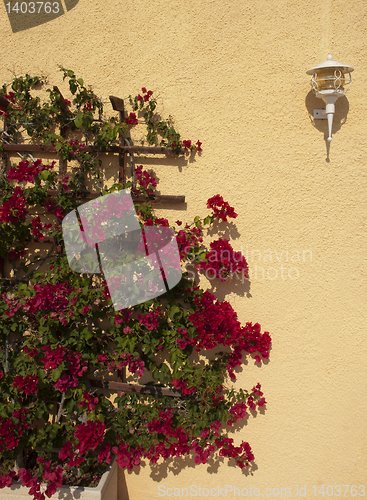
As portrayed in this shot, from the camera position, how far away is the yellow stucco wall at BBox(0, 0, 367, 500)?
110 inches

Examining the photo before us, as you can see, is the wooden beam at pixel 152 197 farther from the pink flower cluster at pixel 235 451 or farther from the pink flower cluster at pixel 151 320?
the pink flower cluster at pixel 235 451

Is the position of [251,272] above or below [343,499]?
above

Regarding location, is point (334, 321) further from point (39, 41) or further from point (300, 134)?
point (39, 41)

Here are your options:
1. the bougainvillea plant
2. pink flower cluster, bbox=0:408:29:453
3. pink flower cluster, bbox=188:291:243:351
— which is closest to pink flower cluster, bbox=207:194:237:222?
the bougainvillea plant

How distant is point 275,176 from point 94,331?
2111 mm

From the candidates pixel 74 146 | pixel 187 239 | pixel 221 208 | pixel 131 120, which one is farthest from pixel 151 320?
pixel 131 120

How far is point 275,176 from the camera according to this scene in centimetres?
285

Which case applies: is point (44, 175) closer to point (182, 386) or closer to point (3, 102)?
point (3, 102)

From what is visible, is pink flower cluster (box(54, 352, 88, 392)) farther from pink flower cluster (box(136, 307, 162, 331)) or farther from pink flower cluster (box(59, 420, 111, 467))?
pink flower cluster (box(136, 307, 162, 331))

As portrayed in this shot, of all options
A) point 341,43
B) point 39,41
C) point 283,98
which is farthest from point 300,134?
point 39,41

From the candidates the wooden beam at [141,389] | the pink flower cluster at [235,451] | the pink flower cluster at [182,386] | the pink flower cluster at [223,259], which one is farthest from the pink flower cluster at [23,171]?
the pink flower cluster at [235,451]

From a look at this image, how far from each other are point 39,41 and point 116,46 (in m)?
0.74

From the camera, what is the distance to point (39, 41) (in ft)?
9.69

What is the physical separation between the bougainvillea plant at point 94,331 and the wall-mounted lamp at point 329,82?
3.61 feet
